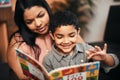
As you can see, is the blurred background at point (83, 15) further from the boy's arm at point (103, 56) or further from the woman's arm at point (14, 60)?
the boy's arm at point (103, 56)

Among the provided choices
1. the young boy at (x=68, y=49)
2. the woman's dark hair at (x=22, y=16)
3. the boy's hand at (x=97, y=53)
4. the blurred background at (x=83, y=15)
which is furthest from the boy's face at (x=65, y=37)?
the blurred background at (x=83, y=15)

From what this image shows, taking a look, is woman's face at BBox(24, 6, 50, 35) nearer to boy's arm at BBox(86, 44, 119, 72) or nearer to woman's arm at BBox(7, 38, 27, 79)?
woman's arm at BBox(7, 38, 27, 79)

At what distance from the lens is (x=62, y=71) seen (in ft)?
3.35

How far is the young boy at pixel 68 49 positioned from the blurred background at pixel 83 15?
105 centimetres

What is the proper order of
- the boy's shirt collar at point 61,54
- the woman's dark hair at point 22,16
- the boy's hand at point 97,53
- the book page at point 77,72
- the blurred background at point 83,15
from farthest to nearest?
the blurred background at point 83,15 < the woman's dark hair at point 22,16 < the boy's shirt collar at point 61,54 < the boy's hand at point 97,53 < the book page at point 77,72

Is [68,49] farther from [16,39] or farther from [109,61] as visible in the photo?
[16,39]

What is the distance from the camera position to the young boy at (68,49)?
47.2 inches

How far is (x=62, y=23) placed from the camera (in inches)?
47.5

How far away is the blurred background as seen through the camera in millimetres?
2230

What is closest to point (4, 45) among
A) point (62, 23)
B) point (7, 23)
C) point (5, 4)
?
point (7, 23)

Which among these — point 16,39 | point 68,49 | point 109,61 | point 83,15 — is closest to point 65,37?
point 68,49

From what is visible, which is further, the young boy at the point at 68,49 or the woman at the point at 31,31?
the woman at the point at 31,31

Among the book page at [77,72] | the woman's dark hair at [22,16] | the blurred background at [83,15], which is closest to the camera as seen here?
the book page at [77,72]

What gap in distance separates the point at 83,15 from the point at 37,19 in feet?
4.38
